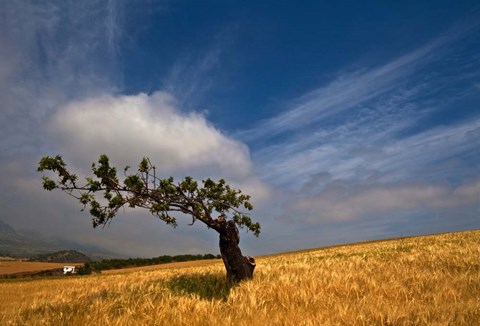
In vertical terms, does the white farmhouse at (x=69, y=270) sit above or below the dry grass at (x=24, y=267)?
below

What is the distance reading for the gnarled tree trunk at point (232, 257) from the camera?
11.3m

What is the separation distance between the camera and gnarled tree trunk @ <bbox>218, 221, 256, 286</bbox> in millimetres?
11336

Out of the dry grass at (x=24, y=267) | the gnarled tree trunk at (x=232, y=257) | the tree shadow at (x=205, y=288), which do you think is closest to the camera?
the tree shadow at (x=205, y=288)

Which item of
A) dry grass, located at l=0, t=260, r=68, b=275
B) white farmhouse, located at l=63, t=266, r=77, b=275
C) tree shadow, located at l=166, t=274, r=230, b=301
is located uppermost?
dry grass, located at l=0, t=260, r=68, b=275

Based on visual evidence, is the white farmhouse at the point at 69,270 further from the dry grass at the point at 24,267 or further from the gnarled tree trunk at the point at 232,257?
the gnarled tree trunk at the point at 232,257

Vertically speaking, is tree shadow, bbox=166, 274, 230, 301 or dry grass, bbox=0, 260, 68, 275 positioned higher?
dry grass, bbox=0, 260, 68, 275

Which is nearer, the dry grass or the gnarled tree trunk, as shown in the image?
the gnarled tree trunk

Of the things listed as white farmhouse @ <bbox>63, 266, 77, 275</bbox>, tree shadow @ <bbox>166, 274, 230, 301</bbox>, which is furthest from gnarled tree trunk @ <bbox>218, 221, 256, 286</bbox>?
white farmhouse @ <bbox>63, 266, 77, 275</bbox>

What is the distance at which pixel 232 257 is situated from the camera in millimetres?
11422

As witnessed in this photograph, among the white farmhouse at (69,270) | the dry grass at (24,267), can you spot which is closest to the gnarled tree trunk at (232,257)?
the white farmhouse at (69,270)

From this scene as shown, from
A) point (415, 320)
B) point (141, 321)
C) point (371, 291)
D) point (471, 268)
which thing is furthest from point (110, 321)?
point (471, 268)

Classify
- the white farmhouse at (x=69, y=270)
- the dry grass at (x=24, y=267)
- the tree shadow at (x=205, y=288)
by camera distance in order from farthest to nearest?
the dry grass at (x=24, y=267), the white farmhouse at (x=69, y=270), the tree shadow at (x=205, y=288)

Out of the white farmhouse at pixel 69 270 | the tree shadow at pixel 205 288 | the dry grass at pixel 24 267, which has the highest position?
the dry grass at pixel 24 267

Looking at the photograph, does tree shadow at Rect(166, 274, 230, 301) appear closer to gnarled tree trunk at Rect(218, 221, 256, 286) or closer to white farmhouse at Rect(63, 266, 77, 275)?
gnarled tree trunk at Rect(218, 221, 256, 286)
